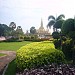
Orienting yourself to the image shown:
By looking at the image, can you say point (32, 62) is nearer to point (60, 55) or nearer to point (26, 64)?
point (26, 64)

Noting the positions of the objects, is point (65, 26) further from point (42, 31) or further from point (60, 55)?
point (42, 31)

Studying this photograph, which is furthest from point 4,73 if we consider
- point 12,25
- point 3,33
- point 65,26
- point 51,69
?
point 12,25

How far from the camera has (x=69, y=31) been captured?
12.7m

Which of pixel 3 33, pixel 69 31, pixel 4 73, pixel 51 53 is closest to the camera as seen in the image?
pixel 51 53

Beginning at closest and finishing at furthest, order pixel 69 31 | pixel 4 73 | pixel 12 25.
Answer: pixel 4 73
pixel 69 31
pixel 12 25

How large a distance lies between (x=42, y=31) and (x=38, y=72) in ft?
247

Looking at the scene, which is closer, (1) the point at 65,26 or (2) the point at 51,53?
(2) the point at 51,53

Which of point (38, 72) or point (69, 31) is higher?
point (69, 31)

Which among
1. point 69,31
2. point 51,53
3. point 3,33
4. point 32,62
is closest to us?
A: point 32,62

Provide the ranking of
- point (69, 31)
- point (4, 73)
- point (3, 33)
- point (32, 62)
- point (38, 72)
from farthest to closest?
point (3, 33) → point (69, 31) → point (4, 73) → point (32, 62) → point (38, 72)

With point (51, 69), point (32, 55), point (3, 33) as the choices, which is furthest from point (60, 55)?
point (3, 33)

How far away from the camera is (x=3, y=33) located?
76688mm

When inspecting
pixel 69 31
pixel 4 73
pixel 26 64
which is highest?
pixel 69 31

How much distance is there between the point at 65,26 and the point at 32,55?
6.13m
